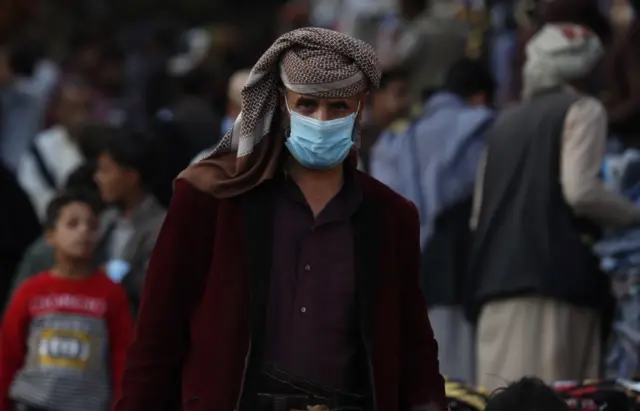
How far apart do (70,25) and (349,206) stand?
14793 mm

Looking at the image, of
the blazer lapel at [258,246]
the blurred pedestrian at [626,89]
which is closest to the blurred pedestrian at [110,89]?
the blurred pedestrian at [626,89]

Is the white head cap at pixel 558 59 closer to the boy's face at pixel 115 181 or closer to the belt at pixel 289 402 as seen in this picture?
the boy's face at pixel 115 181

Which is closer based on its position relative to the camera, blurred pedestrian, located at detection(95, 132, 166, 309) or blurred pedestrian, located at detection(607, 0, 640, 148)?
blurred pedestrian, located at detection(95, 132, 166, 309)

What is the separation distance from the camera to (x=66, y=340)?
8.03 metres

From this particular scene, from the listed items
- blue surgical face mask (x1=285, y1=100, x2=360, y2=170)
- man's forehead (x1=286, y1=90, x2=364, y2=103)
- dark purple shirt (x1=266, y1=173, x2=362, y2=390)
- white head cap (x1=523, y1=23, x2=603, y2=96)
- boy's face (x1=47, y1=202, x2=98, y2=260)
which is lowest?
boy's face (x1=47, y1=202, x2=98, y2=260)

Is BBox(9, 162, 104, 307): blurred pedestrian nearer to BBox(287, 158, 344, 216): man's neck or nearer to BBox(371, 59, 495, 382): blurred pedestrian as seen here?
BBox(371, 59, 495, 382): blurred pedestrian

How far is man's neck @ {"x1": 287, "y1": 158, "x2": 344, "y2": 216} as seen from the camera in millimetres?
5527

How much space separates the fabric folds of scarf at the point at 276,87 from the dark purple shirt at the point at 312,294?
0.13 metres

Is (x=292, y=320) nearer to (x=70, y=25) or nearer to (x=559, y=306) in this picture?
(x=559, y=306)

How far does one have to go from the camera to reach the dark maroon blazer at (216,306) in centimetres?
538

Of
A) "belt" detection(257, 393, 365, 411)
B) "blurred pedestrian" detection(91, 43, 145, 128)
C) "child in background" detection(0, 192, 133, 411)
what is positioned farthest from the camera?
"blurred pedestrian" detection(91, 43, 145, 128)

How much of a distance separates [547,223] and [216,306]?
3.45m

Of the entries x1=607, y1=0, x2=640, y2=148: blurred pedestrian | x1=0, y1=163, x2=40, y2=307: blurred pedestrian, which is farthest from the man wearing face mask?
x1=607, y1=0, x2=640, y2=148: blurred pedestrian

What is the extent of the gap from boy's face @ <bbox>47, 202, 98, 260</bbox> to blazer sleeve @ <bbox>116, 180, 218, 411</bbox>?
2.74 meters
